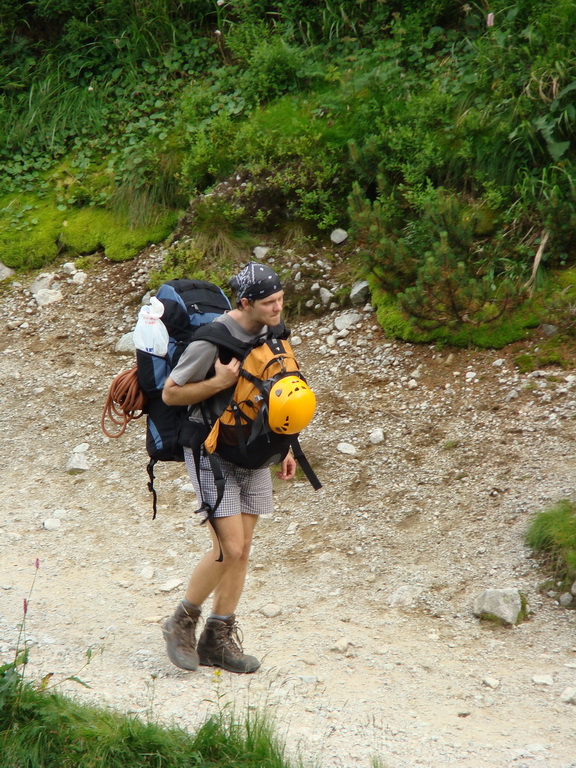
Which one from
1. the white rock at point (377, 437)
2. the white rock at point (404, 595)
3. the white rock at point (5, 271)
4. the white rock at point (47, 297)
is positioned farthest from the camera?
the white rock at point (5, 271)

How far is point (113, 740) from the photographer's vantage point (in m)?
3.37

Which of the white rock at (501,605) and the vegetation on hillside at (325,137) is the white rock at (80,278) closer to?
the vegetation on hillside at (325,137)

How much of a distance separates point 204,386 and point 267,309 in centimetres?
47

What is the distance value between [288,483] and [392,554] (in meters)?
1.25

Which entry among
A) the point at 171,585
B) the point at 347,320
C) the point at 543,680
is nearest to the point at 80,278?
the point at 347,320

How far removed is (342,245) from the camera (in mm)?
8281

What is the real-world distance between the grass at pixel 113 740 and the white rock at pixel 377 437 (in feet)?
10.7

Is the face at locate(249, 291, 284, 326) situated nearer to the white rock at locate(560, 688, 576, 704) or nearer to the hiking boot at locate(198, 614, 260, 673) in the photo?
the hiking boot at locate(198, 614, 260, 673)

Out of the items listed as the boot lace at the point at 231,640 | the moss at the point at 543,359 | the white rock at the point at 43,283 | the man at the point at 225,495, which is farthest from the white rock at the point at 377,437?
the white rock at the point at 43,283

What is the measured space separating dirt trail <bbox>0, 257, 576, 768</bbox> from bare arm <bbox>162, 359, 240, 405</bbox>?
1.41m

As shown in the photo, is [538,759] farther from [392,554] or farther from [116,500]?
[116,500]

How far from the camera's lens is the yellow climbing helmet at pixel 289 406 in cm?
371

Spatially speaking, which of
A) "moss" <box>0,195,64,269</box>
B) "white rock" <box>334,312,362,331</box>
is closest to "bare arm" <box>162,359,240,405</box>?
"white rock" <box>334,312,362,331</box>

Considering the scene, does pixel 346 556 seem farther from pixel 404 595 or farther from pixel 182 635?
pixel 182 635
